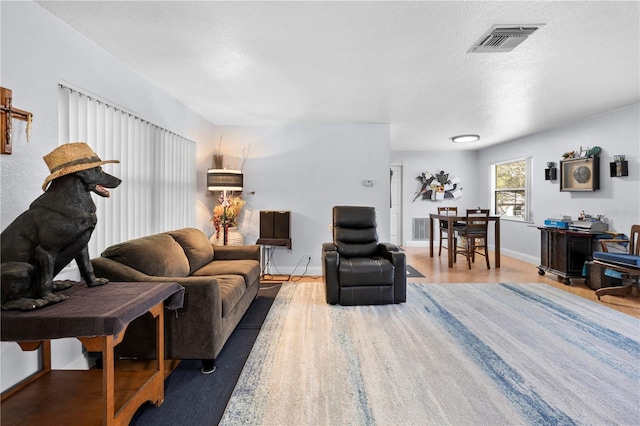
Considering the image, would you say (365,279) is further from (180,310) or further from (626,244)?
(626,244)

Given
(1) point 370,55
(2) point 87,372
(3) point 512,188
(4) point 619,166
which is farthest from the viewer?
(3) point 512,188

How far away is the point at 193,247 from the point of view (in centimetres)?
314

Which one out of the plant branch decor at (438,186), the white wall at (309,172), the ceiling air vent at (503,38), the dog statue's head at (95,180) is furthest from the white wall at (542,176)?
the dog statue's head at (95,180)

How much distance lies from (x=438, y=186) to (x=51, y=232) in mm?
7314

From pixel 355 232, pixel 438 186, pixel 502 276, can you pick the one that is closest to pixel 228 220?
pixel 355 232

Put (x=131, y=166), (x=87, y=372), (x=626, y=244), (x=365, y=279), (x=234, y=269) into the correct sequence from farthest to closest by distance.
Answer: (x=626, y=244)
(x=365, y=279)
(x=234, y=269)
(x=131, y=166)
(x=87, y=372)

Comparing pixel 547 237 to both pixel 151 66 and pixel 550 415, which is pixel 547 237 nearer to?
pixel 550 415

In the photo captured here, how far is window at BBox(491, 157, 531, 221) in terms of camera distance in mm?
5961

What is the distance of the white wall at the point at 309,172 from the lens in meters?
4.86

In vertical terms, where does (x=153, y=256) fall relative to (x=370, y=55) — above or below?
below

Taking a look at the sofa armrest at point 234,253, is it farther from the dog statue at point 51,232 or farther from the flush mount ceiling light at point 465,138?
the flush mount ceiling light at point 465,138

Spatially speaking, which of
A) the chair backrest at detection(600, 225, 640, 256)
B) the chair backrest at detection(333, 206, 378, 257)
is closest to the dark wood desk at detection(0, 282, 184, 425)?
the chair backrest at detection(333, 206, 378, 257)

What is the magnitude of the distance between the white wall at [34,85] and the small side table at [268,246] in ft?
8.23

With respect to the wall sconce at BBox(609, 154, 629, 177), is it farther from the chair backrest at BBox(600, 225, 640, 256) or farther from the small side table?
the small side table
